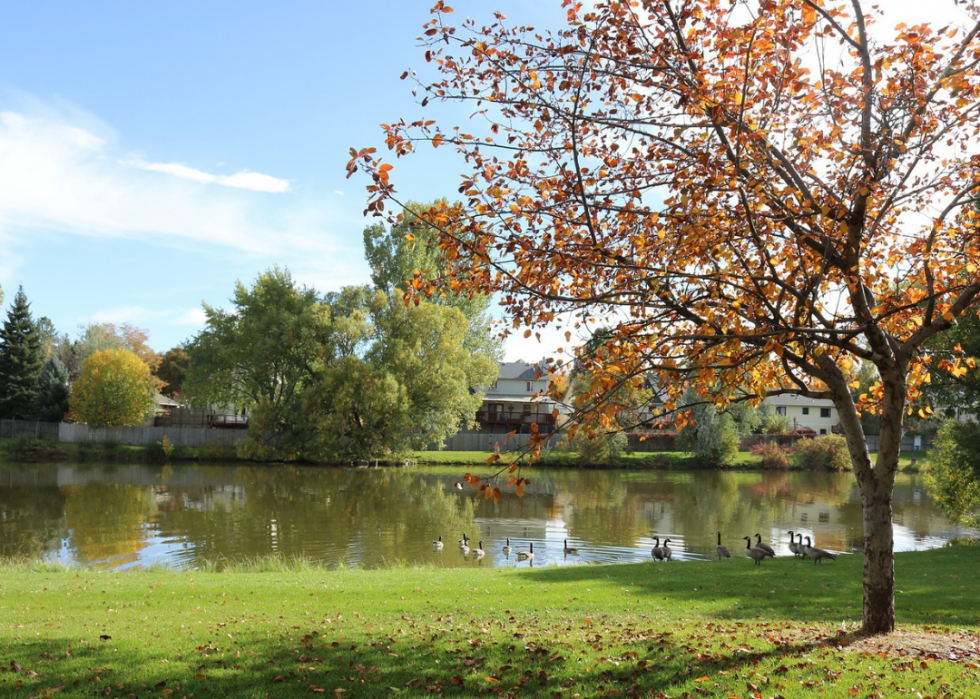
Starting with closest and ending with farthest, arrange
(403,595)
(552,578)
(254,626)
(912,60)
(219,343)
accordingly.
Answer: (912,60), (254,626), (403,595), (552,578), (219,343)

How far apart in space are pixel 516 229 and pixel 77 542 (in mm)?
20674

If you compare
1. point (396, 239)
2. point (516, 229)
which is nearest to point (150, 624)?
point (516, 229)

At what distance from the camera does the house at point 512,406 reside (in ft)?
225

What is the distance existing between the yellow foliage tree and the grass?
44.5 meters

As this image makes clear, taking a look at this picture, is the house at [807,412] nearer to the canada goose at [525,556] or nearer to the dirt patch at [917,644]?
the canada goose at [525,556]

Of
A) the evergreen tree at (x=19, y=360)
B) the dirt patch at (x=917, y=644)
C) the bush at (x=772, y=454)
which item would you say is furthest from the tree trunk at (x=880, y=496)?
the evergreen tree at (x=19, y=360)

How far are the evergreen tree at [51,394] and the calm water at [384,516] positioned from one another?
12206 mm

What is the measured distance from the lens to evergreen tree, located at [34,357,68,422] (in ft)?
185

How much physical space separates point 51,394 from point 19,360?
3.28 meters

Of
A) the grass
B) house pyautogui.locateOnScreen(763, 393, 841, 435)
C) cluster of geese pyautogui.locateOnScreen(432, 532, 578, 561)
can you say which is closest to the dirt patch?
the grass

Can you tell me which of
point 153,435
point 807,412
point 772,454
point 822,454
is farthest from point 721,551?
point 807,412

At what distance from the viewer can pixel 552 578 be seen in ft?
49.8

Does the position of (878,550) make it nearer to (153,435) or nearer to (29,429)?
(153,435)

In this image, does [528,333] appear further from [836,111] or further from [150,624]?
[150,624]
